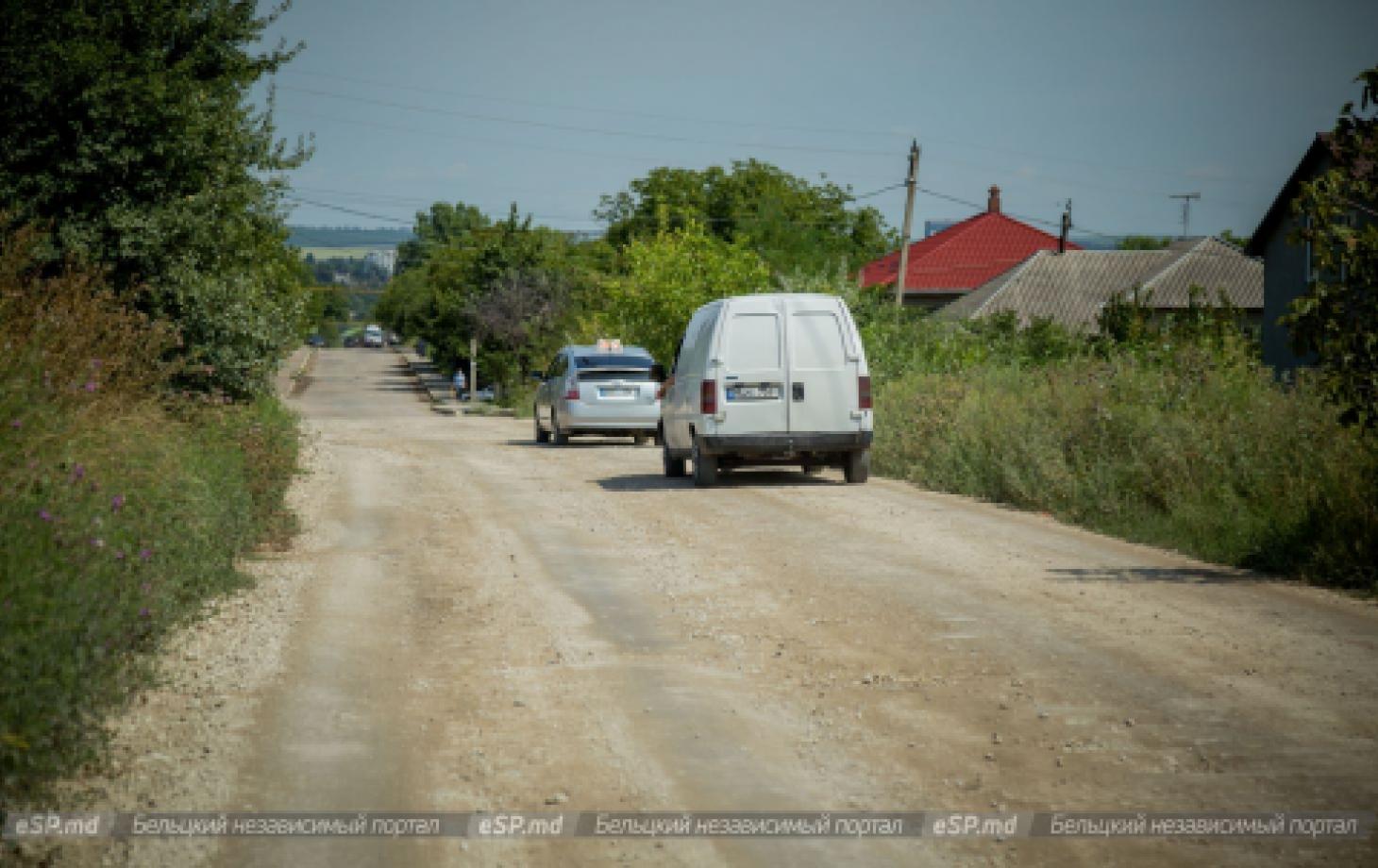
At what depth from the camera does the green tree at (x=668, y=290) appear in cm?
4900

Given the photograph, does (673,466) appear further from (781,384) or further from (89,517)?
(89,517)

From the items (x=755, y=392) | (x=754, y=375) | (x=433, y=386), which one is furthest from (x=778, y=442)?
(x=433, y=386)

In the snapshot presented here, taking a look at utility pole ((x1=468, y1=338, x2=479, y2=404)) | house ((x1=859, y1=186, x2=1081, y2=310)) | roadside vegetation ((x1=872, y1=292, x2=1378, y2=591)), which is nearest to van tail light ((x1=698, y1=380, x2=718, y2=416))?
roadside vegetation ((x1=872, y1=292, x2=1378, y2=591))

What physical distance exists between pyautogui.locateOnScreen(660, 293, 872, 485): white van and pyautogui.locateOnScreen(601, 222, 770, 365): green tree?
3090 centimetres

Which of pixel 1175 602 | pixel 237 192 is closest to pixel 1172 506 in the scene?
pixel 1175 602

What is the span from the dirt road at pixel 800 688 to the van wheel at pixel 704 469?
14.9 ft

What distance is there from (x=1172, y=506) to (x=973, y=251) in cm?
7360

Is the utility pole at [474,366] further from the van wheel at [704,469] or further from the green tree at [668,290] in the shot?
the van wheel at [704,469]

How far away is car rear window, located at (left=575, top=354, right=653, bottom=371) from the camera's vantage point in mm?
26906

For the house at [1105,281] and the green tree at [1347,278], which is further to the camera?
the house at [1105,281]

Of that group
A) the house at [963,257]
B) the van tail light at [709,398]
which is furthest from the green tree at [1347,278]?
the house at [963,257]

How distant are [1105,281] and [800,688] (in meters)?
63.5

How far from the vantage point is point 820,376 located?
17.2 m

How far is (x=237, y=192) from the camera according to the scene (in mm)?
15273
